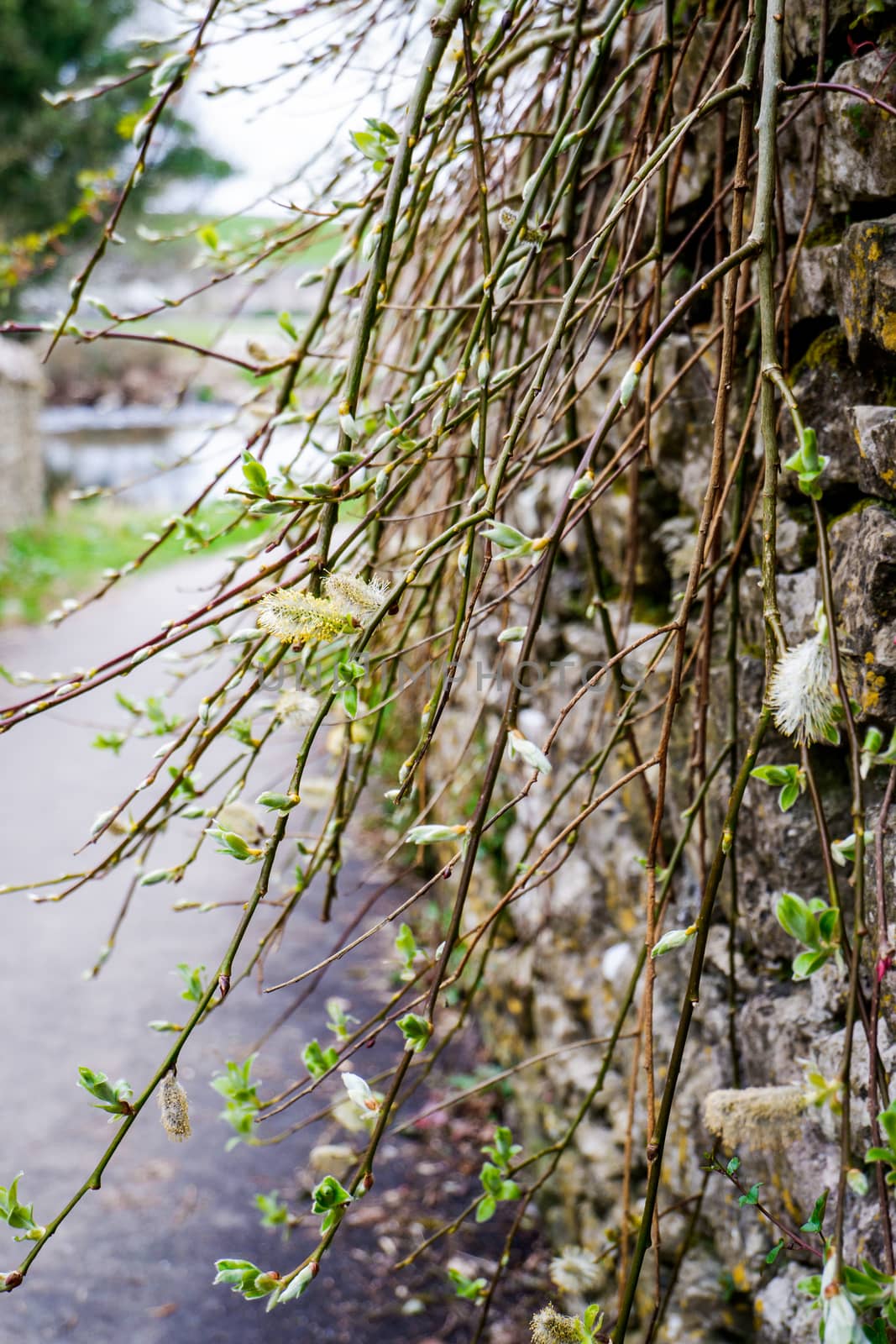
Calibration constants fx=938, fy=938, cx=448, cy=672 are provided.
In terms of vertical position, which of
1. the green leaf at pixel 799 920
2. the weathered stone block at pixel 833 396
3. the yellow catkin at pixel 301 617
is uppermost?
the weathered stone block at pixel 833 396

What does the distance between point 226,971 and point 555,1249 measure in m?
1.71

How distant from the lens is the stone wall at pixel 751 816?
103 cm

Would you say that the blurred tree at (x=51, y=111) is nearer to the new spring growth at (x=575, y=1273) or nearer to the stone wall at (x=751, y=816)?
the stone wall at (x=751, y=816)

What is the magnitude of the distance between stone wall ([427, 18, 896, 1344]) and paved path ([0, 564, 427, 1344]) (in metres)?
0.73

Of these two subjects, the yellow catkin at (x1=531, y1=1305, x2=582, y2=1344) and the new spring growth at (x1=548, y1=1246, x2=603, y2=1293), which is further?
the new spring growth at (x1=548, y1=1246, x2=603, y2=1293)

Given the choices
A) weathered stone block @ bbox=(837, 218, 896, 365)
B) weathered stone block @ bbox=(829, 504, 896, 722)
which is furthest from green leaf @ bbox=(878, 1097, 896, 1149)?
weathered stone block @ bbox=(837, 218, 896, 365)

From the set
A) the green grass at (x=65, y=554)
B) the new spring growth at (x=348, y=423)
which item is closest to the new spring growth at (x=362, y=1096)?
the new spring growth at (x=348, y=423)

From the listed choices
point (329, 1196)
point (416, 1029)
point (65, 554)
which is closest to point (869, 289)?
point (416, 1029)

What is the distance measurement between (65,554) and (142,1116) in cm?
627

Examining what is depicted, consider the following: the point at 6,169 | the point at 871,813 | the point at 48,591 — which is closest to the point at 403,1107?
the point at 871,813

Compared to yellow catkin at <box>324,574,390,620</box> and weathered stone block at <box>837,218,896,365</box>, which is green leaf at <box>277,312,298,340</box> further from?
weathered stone block at <box>837,218,896,365</box>

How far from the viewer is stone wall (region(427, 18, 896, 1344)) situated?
103 cm

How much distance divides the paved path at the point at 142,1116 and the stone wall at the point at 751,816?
0.73 meters

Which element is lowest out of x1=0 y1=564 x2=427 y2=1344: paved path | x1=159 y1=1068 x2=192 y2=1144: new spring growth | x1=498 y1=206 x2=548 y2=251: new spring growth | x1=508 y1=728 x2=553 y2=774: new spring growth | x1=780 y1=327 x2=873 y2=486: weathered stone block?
x1=0 y1=564 x2=427 y2=1344: paved path
